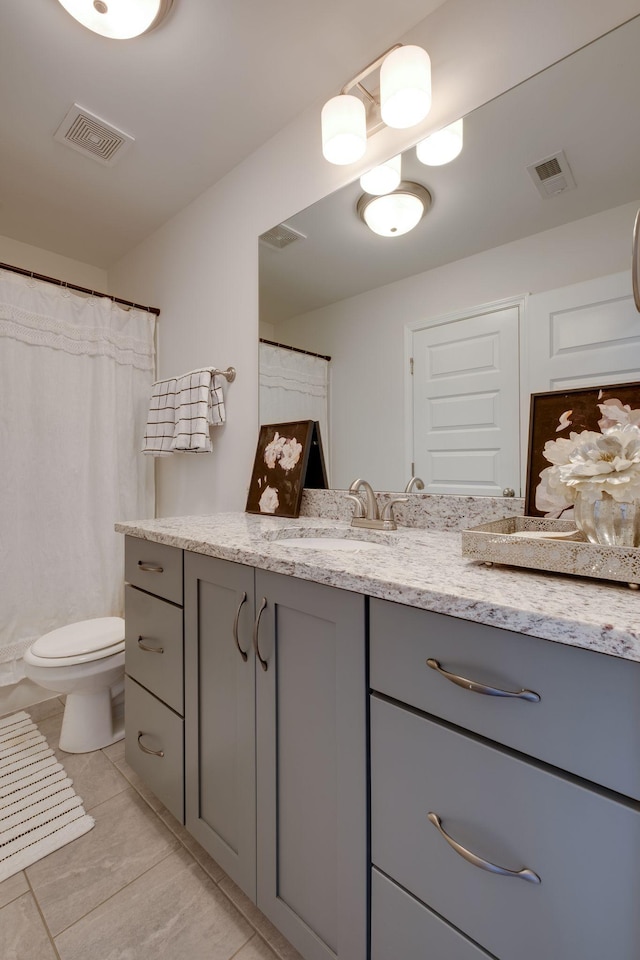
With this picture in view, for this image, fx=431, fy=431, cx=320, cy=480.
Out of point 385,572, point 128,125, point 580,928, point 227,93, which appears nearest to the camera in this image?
point 580,928

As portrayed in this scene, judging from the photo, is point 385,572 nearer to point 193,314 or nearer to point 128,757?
point 128,757

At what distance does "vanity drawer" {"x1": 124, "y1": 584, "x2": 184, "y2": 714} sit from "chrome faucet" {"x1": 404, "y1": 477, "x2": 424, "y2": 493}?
77 centimetres

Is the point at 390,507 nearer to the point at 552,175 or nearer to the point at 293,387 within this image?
the point at 293,387

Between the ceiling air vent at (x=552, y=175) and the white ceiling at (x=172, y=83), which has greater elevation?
the white ceiling at (x=172, y=83)

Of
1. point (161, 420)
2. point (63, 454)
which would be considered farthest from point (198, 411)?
point (63, 454)

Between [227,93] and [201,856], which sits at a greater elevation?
[227,93]

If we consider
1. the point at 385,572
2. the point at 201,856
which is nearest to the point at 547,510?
the point at 385,572

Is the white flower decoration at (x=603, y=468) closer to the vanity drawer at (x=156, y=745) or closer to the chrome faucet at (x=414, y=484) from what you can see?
the chrome faucet at (x=414, y=484)

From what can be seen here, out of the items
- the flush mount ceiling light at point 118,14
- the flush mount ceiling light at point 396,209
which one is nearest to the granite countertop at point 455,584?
the flush mount ceiling light at point 396,209

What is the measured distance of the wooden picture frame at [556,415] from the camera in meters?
1.01

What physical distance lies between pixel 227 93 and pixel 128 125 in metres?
0.45

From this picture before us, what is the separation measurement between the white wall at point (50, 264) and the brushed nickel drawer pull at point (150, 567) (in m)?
2.21

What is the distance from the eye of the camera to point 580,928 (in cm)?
54

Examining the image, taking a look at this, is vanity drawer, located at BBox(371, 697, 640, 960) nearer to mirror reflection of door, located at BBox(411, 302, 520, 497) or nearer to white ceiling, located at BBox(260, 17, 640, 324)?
mirror reflection of door, located at BBox(411, 302, 520, 497)
